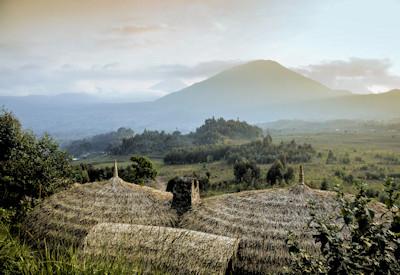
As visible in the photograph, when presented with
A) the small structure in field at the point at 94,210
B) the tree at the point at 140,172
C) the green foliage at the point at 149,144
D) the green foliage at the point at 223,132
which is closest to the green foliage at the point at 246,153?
the green foliage at the point at 149,144

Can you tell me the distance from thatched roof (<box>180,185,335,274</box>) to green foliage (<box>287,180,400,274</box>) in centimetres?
492

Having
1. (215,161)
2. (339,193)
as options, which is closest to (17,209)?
(339,193)

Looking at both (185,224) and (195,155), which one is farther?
(195,155)

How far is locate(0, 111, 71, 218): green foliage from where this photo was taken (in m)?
11.6

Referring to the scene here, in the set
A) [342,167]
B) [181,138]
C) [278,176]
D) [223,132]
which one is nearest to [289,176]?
[278,176]

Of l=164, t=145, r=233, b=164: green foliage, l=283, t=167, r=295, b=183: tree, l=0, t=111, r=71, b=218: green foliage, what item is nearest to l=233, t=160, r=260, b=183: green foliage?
l=283, t=167, r=295, b=183: tree

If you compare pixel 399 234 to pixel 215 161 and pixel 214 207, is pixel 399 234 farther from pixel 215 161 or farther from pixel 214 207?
pixel 215 161

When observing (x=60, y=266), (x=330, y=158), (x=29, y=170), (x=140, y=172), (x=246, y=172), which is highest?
(x=60, y=266)

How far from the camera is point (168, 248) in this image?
21.7ft

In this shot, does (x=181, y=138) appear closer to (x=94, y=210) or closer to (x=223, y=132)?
(x=223, y=132)

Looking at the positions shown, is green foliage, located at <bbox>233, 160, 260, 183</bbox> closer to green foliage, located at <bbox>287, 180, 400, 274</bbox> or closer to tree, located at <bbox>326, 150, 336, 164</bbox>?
tree, located at <bbox>326, 150, 336, 164</bbox>

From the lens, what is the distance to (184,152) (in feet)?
169

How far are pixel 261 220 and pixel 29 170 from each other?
763 centimetres

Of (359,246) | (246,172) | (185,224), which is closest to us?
(359,246)
